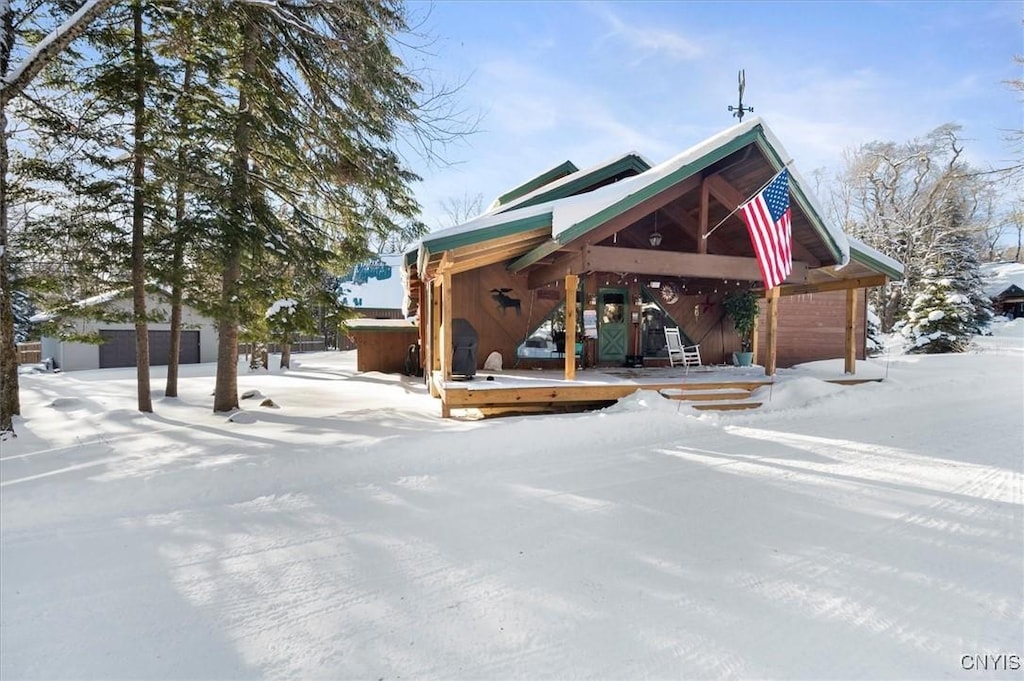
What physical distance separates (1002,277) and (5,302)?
4991cm

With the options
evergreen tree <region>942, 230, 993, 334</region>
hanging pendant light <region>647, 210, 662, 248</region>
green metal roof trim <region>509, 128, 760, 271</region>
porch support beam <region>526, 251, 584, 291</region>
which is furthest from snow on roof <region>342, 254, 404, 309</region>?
evergreen tree <region>942, 230, 993, 334</region>

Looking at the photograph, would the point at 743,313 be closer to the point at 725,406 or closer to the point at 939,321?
the point at 725,406

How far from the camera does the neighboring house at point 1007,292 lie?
31.0 metres

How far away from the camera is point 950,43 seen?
9266mm

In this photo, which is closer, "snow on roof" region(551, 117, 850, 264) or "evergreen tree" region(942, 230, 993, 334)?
"snow on roof" region(551, 117, 850, 264)

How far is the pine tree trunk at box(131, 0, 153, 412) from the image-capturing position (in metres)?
6.70

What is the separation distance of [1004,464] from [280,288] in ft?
30.4

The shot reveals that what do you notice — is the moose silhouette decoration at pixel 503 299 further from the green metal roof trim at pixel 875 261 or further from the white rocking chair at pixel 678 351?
the green metal roof trim at pixel 875 261

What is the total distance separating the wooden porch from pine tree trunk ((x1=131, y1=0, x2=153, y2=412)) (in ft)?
15.9

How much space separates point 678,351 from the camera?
1066 cm

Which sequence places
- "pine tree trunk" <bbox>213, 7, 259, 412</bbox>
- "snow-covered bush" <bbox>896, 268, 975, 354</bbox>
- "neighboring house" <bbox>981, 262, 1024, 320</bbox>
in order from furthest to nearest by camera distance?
1. "neighboring house" <bbox>981, 262, 1024, 320</bbox>
2. "snow-covered bush" <bbox>896, 268, 975, 354</bbox>
3. "pine tree trunk" <bbox>213, 7, 259, 412</bbox>

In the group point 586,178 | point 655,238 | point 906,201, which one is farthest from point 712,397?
point 906,201

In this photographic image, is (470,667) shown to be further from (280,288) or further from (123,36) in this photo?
(123,36)

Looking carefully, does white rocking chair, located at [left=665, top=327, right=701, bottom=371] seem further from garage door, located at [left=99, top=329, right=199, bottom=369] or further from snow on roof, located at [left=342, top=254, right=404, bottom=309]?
garage door, located at [left=99, top=329, right=199, bottom=369]
